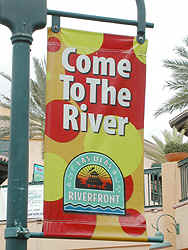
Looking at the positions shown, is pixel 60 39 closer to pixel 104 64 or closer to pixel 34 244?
pixel 104 64

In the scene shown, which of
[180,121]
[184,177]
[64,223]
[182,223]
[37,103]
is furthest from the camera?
[37,103]

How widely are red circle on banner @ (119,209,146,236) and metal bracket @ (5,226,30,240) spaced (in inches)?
59.3

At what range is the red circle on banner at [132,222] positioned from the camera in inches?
233

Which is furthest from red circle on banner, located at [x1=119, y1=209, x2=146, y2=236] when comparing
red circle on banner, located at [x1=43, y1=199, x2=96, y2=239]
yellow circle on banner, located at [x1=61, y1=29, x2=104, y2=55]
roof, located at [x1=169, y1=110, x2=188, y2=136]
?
roof, located at [x1=169, y1=110, x2=188, y2=136]

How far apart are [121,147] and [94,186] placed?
46cm

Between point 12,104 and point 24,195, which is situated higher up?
point 12,104

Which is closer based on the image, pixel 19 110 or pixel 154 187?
pixel 19 110

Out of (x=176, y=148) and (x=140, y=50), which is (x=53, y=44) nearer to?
(x=140, y=50)

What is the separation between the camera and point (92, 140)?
589cm

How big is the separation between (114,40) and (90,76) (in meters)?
0.57

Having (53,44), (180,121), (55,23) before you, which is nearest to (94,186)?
(53,44)

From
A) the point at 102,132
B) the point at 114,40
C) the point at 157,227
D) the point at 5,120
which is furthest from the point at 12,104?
the point at 5,120

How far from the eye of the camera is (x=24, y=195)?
4.75 metres

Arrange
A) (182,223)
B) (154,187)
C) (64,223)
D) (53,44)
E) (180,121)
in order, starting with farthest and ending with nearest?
(180,121)
(154,187)
(182,223)
(53,44)
(64,223)
